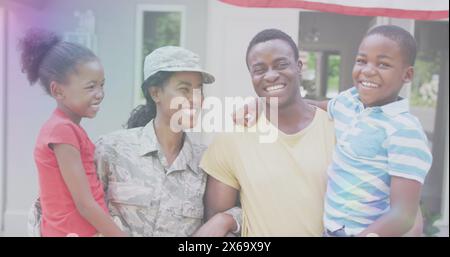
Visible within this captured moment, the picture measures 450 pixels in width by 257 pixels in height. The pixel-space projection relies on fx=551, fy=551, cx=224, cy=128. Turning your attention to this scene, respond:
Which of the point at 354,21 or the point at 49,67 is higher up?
the point at 354,21

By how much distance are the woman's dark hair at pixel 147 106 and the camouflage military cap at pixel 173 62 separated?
0.06 feet

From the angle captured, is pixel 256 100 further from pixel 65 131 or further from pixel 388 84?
pixel 65 131

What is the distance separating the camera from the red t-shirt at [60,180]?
1.78 meters

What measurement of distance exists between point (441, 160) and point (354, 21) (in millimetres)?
2273

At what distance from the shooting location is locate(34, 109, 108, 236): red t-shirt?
1775 millimetres

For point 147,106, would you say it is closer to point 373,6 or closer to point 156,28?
point 156,28

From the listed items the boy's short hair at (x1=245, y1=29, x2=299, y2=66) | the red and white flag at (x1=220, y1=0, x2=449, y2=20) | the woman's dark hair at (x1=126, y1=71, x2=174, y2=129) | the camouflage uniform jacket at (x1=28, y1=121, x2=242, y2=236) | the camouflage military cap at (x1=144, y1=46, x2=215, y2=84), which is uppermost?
the red and white flag at (x1=220, y1=0, x2=449, y2=20)

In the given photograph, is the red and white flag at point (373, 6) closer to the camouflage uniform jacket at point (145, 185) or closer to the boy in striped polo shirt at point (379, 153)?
the boy in striped polo shirt at point (379, 153)

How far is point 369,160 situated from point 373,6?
0.68 m

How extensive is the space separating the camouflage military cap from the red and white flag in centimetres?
30

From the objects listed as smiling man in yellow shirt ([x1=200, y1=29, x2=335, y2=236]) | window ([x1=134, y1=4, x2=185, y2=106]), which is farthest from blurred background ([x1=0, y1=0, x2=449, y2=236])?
smiling man in yellow shirt ([x1=200, y1=29, x2=335, y2=236])

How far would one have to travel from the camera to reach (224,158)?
1.94 metres

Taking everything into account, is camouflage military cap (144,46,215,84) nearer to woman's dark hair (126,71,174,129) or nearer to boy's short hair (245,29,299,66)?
woman's dark hair (126,71,174,129)
